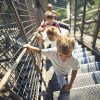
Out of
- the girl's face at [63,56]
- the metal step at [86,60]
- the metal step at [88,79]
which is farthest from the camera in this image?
the metal step at [86,60]

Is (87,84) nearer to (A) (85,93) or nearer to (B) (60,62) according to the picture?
(A) (85,93)

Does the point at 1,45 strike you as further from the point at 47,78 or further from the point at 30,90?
the point at 47,78

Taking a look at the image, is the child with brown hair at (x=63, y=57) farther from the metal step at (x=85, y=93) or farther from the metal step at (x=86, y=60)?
the metal step at (x=86, y=60)

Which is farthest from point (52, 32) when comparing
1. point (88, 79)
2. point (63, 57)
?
point (88, 79)

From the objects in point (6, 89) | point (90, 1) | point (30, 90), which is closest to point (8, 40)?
point (30, 90)

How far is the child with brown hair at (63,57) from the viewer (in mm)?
2764

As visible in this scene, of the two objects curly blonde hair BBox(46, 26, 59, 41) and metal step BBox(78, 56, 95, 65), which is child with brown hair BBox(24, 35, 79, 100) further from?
metal step BBox(78, 56, 95, 65)

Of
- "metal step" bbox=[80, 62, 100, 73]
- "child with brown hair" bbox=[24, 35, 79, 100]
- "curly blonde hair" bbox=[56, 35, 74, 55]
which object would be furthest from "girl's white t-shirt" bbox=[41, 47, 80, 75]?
"metal step" bbox=[80, 62, 100, 73]

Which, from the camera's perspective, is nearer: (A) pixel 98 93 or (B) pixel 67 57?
(B) pixel 67 57

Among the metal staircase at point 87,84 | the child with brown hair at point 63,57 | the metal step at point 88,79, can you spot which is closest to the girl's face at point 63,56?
the child with brown hair at point 63,57

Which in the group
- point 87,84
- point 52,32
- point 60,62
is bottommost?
point 87,84

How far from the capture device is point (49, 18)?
4.73m

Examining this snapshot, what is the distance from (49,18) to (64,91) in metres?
1.83

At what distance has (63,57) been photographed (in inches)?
117
